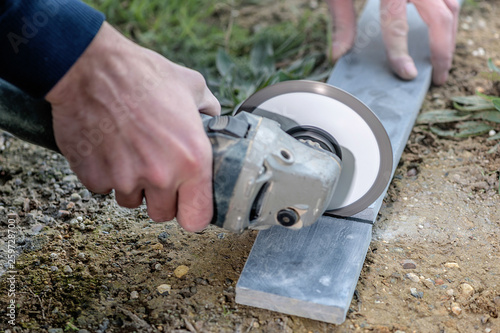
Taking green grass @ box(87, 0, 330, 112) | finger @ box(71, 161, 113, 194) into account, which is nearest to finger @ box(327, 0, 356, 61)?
green grass @ box(87, 0, 330, 112)

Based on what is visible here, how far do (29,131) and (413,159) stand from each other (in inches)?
71.9

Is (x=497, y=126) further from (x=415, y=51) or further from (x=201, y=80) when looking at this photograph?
(x=201, y=80)

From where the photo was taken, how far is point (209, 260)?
2.24m

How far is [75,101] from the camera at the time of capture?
5.44ft

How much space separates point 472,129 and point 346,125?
3.47ft

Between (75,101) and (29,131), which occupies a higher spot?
(75,101)

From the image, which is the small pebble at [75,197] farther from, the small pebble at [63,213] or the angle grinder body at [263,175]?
the angle grinder body at [263,175]

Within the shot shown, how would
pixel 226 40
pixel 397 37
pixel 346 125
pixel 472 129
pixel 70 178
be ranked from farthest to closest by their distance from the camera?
pixel 226 40
pixel 397 37
pixel 472 129
pixel 70 178
pixel 346 125

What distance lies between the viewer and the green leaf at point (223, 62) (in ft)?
11.1

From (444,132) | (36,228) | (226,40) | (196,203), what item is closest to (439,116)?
(444,132)

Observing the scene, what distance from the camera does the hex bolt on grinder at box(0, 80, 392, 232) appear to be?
178cm

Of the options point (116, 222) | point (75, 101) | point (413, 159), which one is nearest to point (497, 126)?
point (413, 159)

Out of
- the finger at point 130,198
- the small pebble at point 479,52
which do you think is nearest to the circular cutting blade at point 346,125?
the finger at point 130,198

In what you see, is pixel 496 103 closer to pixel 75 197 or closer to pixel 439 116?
pixel 439 116
